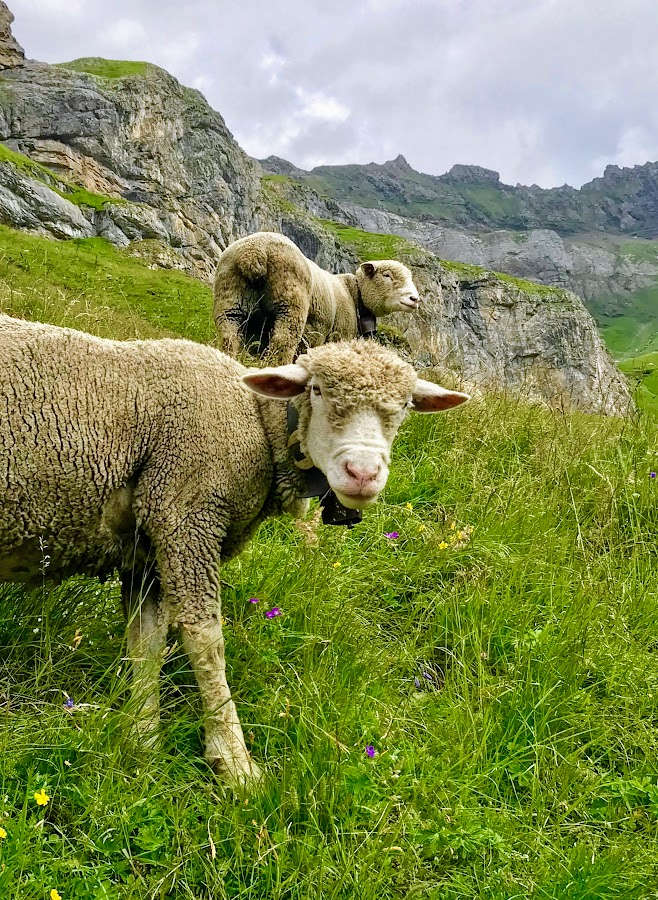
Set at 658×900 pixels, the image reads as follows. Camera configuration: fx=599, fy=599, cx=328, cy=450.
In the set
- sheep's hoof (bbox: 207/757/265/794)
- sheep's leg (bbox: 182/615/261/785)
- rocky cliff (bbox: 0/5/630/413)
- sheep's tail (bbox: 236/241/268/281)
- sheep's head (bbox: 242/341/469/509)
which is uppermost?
rocky cliff (bbox: 0/5/630/413)

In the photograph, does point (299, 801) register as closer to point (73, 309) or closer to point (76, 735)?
point (76, 735)

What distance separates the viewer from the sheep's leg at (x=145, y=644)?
2345 millimetres

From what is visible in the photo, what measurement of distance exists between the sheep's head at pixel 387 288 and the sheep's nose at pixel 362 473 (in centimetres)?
668

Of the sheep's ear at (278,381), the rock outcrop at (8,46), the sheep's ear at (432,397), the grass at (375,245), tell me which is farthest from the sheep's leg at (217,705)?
the rock outcrop at (8,46)

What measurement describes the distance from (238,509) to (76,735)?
1087 mm

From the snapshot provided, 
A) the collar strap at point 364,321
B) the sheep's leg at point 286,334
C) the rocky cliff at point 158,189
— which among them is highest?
the rocky cliff at point 158,189

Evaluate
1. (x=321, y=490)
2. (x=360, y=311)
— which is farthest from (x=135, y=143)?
(x=321, y=490)

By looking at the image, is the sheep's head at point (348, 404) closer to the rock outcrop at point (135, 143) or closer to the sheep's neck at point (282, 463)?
the sheep's neck at point (282, 463)

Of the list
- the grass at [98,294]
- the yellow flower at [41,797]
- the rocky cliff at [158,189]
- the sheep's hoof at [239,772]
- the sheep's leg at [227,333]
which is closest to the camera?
the yellow flower at [41,797]

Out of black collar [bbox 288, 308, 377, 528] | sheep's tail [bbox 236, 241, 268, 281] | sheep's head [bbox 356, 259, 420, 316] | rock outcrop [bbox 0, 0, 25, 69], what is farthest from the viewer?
rock outcrop [bbox 0, 0, 25, 69]

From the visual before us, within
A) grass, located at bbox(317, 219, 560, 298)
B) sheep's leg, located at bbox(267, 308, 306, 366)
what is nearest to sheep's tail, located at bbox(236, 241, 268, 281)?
sheep's leg, located at bbox(267, 308, 306, 366)

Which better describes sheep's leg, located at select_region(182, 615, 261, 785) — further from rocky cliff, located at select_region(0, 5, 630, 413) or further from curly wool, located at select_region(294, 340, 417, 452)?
rocky cliff, located at select_region(0, 5, 630, 413)

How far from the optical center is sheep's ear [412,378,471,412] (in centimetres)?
289

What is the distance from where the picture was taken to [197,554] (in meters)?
2.64
